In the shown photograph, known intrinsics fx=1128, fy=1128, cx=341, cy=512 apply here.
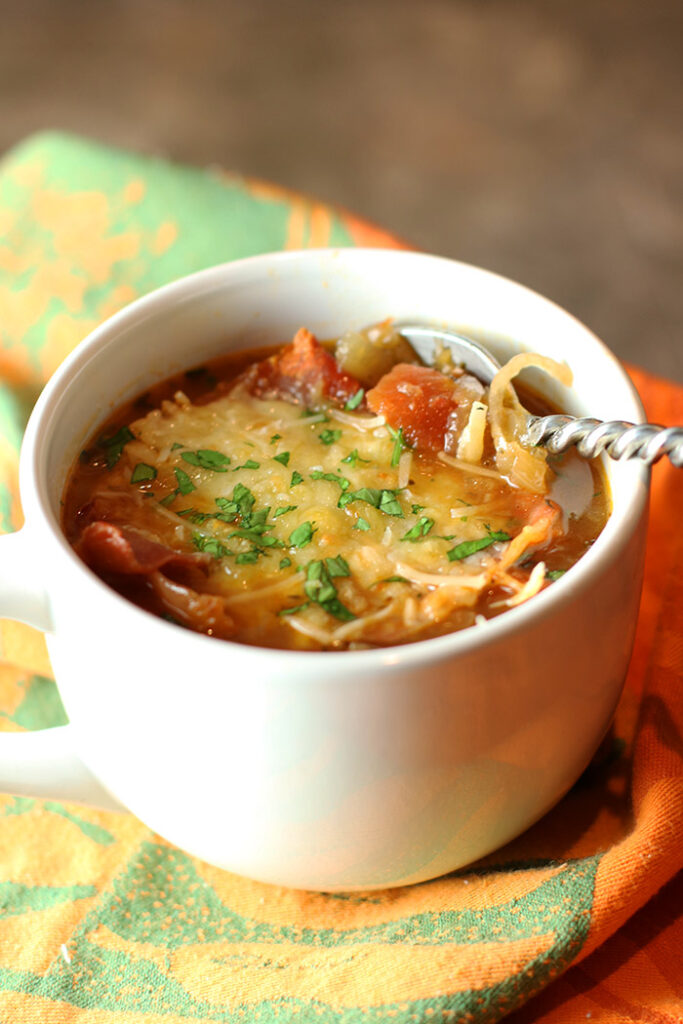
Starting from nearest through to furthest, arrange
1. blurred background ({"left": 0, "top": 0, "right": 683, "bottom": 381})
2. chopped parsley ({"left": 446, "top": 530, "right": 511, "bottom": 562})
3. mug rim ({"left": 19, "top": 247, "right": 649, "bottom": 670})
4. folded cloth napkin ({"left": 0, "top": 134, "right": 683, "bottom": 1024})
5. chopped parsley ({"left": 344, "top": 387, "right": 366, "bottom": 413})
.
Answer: mug rim ({"left": 19, "top": 247, "right": 649, "bottom": 670}), folded cloth napkin ({"left": 0, "top": 134, "right": 683, "bottom": 1024}), chopped parsley ({"left": 446, "top": 530, "right": 511, "bottom": 562}), chopped parsley ({"left": 344, "top": 387, "right": 366, "bottom": 413}), blurred background ({"left": 0, "top": 0, "right": 683, "bottom": 381})

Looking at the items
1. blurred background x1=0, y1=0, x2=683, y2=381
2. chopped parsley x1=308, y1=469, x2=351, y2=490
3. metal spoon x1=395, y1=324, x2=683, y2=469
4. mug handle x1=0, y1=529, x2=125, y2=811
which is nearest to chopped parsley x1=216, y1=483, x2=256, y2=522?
chopped parsley x1=308, y1=469, x2=351, y2=490

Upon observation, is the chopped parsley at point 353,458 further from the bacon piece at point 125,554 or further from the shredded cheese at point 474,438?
the bacon piece at point 125,554

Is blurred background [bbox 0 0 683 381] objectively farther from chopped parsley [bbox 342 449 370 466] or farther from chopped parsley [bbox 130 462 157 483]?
chopped parsley [bbox 130 462 157 483]

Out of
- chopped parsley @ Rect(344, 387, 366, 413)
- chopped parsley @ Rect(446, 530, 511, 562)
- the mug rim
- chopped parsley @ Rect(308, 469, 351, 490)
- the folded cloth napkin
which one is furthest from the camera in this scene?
chopped parsley @ Rect(344, 387, 366, 413)

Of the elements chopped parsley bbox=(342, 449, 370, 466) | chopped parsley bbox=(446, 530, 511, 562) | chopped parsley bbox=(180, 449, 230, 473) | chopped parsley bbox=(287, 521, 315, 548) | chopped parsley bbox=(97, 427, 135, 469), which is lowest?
chopped parsley bbox=(97, 427, 135, 469)

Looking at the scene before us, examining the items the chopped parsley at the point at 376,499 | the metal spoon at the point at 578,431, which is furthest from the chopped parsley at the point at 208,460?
the metal spoon at the point at 578,431

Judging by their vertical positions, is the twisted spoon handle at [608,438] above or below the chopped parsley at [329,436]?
above

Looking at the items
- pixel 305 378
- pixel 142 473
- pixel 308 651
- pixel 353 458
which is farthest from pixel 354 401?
pixel 308 651
